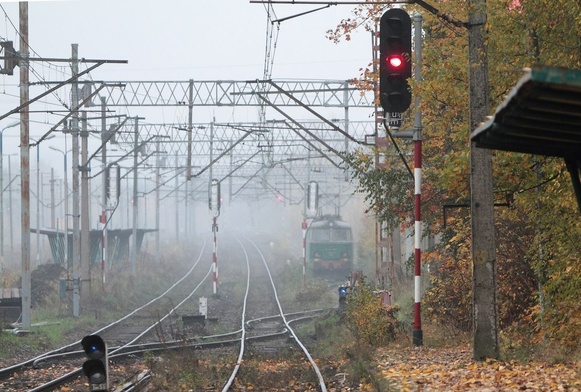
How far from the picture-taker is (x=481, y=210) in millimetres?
13383

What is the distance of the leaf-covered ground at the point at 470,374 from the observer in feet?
37.0

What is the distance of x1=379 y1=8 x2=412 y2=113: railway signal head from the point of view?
13.9 metres

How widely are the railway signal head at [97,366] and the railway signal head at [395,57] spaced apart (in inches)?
279

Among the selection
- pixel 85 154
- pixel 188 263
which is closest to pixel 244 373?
pixel 85 154

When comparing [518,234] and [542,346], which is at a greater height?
[518,234]

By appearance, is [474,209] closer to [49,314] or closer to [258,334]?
[258,334]

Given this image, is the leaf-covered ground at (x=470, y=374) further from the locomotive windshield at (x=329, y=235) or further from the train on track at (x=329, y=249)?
the locomotive windshield at (x=329, y=235)

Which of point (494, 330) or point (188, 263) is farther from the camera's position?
point (188, 263)

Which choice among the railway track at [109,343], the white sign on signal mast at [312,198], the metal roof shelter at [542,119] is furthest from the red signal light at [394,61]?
the white sign on signal mast at [312,198]

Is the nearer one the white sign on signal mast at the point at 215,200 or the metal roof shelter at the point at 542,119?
the metal roof shelter at the point at 542,119

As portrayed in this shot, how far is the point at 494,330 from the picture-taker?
1349cm

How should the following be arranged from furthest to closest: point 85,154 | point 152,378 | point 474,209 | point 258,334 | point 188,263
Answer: point 188,263, point 85,154, point 258,334, point 152,378, point 474,209

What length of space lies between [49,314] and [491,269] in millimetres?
20956

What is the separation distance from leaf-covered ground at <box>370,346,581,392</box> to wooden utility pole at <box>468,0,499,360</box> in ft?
1.62
